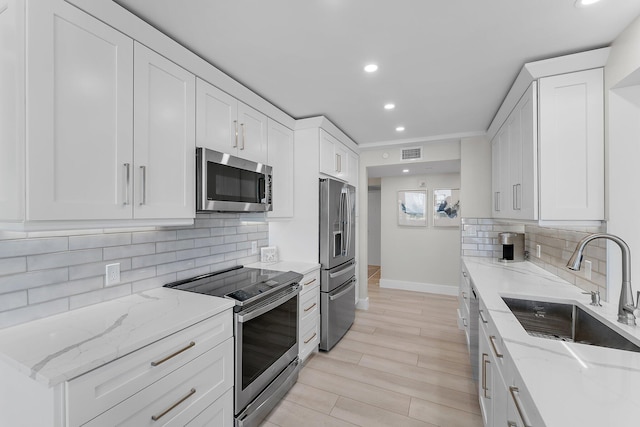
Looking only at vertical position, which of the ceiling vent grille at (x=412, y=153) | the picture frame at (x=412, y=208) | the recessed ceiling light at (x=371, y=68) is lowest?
the picture frame at (x=412, y=208)

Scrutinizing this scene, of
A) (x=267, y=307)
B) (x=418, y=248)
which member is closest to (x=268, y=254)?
(x=267, y=307)

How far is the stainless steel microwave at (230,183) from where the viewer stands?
1.84m

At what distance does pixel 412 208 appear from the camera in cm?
538

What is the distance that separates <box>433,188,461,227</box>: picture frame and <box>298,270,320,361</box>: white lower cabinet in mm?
3184

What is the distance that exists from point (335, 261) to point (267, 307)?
4.10ft

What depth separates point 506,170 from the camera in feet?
8.57

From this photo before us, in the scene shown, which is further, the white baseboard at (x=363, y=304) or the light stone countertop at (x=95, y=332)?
the white baseboard at (x=363, y=304)

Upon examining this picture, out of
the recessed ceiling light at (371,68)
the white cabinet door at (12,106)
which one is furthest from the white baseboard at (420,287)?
the white cabinet door at (12,106)

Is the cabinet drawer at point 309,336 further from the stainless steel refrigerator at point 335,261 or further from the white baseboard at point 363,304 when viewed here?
the white baseboard at point 363,304

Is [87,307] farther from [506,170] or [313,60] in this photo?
[506,170]

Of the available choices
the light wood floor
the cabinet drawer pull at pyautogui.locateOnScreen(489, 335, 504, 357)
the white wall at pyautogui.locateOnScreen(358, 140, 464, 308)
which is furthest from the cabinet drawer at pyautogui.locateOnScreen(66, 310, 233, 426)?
the white wall at pyautogui.locateOnScreen(358, 140, 464, 308)

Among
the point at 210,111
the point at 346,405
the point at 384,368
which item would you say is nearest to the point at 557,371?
the point at 346,405

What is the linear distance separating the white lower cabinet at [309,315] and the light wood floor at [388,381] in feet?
0.65

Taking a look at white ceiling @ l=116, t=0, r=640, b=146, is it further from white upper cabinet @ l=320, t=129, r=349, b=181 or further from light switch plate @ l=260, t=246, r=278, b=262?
light switch plate @ l=260, t=246, r=278, b=262
